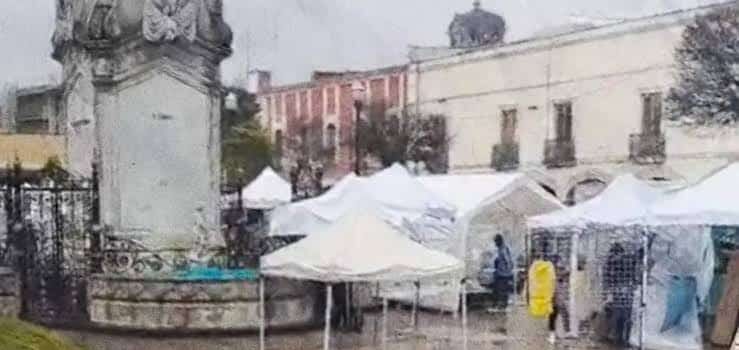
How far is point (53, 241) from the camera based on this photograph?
392 centimetres

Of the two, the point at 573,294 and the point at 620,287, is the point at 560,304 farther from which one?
the point at 620,287

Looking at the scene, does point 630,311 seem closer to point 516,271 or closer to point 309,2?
point 516,271

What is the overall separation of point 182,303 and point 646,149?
145 cm

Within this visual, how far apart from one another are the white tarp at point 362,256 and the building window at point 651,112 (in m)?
0.96

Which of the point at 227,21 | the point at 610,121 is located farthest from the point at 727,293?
the point at 227,21

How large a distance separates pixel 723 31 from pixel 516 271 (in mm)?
1112

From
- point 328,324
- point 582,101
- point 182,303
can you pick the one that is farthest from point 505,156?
point 182,303

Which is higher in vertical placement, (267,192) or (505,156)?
(505,156)

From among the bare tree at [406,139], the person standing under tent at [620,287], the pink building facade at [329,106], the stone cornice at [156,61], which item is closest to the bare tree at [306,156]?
the pink building facade at [329,106]

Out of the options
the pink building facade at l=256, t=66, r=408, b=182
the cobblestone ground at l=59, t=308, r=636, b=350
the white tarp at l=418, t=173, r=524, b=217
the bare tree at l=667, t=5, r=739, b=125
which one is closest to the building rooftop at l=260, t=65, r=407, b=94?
the pink building facade at l=256, t=66, r=408, b=182

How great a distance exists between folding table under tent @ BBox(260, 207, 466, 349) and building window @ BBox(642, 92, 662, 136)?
956mm

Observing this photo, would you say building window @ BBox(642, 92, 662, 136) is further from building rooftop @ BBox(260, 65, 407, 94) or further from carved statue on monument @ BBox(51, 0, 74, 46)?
carved statue on monument @ BBox(51, 0, 74, 46)

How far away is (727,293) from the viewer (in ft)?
12.3

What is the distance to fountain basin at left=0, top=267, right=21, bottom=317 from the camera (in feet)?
12.1
